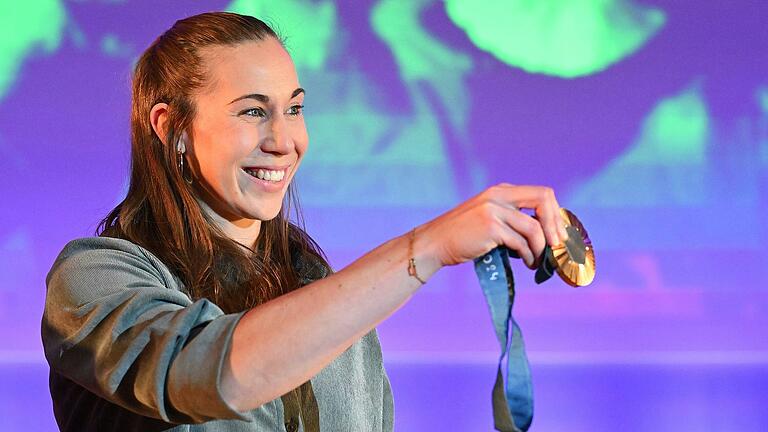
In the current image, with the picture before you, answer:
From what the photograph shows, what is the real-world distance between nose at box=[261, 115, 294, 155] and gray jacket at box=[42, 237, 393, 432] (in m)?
0.24

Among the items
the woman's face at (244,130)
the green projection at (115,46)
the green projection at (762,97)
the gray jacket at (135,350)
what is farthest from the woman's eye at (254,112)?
the green projection at (762,97)

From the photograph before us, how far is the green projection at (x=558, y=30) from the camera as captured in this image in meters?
3.52

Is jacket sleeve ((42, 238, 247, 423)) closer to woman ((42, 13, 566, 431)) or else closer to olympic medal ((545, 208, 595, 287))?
woman ((42, 13, 566, 431))

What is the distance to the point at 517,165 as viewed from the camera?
3.57 metres

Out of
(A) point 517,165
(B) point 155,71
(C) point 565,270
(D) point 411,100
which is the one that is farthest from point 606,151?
(C) point 565,270

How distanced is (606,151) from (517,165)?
0.98 ft

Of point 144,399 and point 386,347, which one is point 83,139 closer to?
point 386,347

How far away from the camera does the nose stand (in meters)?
1.62

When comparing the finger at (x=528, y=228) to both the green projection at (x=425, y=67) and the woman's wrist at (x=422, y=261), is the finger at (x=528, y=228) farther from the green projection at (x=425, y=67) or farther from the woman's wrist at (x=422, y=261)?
the green projection at (x=425, y=67)

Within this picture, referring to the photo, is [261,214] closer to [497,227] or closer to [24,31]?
[497,227]

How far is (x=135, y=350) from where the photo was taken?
1.16 m

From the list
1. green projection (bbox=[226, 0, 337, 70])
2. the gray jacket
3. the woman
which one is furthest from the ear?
green projection (bbox=[226, 0, 337, 70])

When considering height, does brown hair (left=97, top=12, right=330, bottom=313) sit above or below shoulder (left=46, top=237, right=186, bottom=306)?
above

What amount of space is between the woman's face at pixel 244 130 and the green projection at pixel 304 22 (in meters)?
1.76
